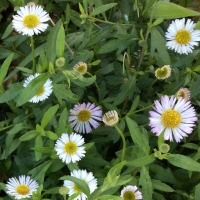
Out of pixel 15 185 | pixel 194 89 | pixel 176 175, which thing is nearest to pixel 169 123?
pixel 194 89

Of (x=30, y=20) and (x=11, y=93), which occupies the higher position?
(x=30, y=20)

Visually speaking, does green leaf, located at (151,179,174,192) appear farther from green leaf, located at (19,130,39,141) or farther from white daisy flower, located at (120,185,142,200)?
green leaf, located at (19,130,39,141)

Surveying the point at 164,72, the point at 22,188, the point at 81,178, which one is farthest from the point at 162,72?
the point at 22,188

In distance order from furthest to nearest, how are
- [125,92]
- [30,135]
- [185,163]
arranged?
[125,92]
[30,135]
[185,163]

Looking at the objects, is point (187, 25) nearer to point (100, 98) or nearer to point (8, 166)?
point (100, 98)

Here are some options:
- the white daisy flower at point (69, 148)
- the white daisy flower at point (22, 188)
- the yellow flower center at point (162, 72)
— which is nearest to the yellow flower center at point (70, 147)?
the white daisy flower at point (69, 148)

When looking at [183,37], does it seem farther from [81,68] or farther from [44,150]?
[44,150]
